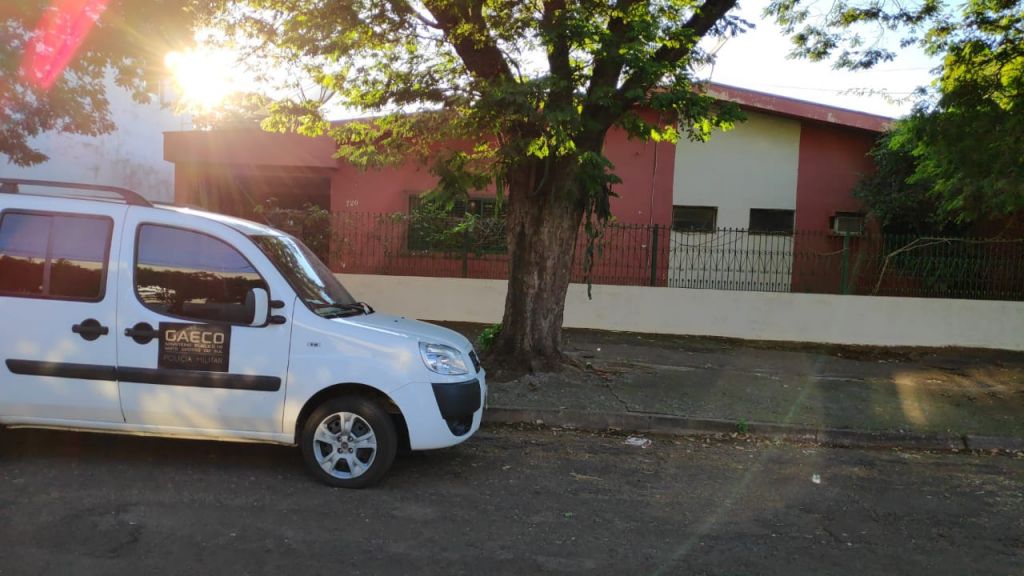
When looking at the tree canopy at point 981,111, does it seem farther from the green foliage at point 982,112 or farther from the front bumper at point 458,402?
the front bumper at point 458,402

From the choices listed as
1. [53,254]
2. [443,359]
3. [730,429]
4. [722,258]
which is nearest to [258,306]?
[443,359]

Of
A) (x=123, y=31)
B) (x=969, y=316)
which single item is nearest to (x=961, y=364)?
(x=969, y=316)

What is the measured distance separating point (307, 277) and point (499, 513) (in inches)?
86.8

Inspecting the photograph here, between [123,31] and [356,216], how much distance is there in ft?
14.4

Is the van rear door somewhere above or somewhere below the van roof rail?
below

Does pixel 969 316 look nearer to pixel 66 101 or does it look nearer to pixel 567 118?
pixel 567 118

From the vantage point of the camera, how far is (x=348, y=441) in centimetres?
462

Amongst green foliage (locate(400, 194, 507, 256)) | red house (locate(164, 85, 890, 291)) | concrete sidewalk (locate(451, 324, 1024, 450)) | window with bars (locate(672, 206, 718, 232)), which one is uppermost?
red house (locate(164, 85, 890, 291))

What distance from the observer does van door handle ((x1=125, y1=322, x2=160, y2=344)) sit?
15.1 ft

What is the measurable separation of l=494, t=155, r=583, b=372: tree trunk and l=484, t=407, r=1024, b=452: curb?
3.85 ft

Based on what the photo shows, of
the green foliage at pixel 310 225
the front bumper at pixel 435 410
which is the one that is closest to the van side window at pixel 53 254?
the front bumper at pixel 435 410

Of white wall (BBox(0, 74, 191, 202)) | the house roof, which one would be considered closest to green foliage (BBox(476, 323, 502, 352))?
the house roof

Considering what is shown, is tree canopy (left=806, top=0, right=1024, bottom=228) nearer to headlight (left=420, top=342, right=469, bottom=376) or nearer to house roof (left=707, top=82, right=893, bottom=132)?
house roof (left=707, top=82, right=893, bottom=132)

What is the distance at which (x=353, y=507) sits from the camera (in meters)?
4.30
